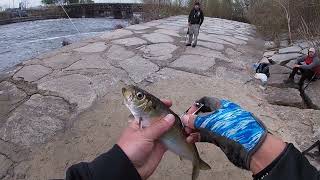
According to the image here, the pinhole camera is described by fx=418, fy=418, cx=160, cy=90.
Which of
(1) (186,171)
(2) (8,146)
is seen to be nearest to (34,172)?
(2) (8,146)

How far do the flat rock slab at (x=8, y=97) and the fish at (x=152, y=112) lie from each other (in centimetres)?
382

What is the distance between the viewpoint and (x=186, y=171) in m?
4.68

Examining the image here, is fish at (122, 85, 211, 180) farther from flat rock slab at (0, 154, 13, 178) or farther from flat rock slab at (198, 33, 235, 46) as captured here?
flat rock slab at (198, 33, 235, 46)

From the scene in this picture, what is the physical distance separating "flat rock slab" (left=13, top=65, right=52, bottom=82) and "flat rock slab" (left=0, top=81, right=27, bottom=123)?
28cm

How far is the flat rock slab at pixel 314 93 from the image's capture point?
6.88m

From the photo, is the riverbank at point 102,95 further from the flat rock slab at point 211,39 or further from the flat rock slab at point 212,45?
the flat rock slab at point 211,39

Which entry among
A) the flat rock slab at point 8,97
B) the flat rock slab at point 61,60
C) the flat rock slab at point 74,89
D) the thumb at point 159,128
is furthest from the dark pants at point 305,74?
the thumb at point 159,128

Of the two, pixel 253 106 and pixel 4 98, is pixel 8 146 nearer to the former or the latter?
pixel 4 98

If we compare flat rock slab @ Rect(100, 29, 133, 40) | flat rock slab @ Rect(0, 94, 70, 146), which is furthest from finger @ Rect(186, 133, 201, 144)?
flat rock slab @ Rect(100, 29, 133, 40)

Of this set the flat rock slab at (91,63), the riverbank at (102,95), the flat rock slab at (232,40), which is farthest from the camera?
the flat rock slab at (232,40)

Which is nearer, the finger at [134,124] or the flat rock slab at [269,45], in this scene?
the finger at [134,124]

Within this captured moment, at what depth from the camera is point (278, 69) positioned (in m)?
8.87

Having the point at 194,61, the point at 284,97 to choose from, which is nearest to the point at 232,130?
the point at 284,97

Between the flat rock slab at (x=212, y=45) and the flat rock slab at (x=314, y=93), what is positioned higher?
the flat rock slab at (x=212, y=45)
